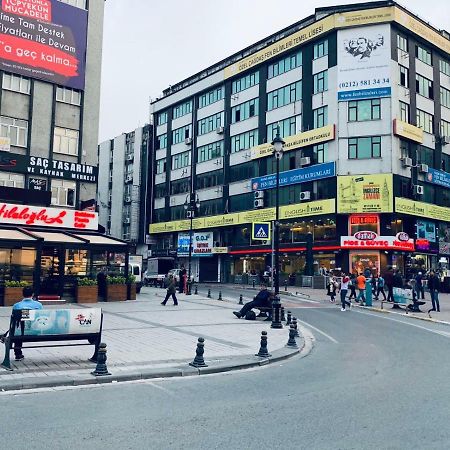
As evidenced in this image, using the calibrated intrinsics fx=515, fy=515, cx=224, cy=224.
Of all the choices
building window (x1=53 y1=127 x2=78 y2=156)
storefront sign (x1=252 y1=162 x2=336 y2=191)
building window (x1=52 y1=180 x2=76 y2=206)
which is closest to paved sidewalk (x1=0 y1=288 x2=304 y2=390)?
building window (x1=52 y1=180 x2=76 y2=206)

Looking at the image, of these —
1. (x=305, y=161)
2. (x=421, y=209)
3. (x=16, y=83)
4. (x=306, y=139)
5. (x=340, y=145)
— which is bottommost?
(x=421, y=209)

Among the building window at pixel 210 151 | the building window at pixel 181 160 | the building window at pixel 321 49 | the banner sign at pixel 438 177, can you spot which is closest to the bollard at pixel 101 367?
the banner sign at pixel 438 177

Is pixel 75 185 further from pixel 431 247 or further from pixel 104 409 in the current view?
pixel 431 247

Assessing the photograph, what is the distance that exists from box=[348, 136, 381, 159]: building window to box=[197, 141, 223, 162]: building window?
19310 millimetres

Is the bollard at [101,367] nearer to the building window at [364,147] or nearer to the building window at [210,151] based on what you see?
the building window at [364,147]

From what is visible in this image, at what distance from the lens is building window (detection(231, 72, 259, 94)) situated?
57.6 meters

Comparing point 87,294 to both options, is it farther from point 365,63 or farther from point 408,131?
point 365,63

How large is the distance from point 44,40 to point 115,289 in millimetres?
15457

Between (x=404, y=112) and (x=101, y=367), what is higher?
(x=404, y=112)

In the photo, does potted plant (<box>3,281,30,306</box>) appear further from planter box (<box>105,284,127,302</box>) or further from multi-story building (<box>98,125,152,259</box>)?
multi-story building (<box>98,125,152,259</box>)

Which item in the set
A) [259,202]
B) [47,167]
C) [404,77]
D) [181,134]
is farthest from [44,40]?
[181,134]

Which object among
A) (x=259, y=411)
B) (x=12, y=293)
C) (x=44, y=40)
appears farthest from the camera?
(x=44, y=40)

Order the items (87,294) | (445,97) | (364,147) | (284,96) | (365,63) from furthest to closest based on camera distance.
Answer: (284,96)
(445,97)
(365,63)
(364,147)
(87,294)

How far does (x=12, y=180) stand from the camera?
1156 inches
